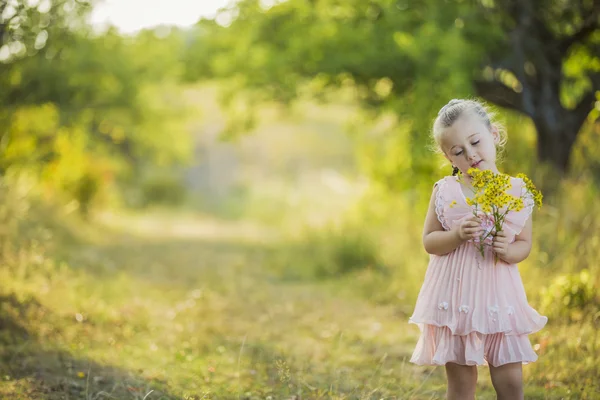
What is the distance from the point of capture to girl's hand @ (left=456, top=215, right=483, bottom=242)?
2.91 metres

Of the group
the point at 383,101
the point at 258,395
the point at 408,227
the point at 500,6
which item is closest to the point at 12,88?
the point at 383,101

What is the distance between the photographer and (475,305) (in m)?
3.01

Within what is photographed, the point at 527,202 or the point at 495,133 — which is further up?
the point at 495,133

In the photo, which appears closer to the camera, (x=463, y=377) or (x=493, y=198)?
(x=493, y=198)

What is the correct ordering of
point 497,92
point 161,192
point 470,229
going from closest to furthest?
1. point 470,229
2. point 497,92
3. point 161,192

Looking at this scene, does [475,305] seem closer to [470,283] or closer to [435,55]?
[470,283]

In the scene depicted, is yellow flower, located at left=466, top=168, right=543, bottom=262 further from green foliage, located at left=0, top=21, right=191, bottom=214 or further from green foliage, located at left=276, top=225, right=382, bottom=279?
green foliage, located at left=276, top=225, right=382, bottom=279

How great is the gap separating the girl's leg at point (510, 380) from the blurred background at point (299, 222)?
31.4 inches

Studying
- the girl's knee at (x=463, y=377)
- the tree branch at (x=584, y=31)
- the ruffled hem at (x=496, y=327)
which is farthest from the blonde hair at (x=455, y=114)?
the tree branch at (x=584, y=31)

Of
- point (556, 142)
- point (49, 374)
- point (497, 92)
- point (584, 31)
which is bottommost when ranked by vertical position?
point (49, 374)

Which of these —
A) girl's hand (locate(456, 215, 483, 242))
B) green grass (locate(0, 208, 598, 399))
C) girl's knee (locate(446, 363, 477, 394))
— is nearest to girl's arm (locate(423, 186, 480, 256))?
girl's hand (locate(456, 215, 483, 242))

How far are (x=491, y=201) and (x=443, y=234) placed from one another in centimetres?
27

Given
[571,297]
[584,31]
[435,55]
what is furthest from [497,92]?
[571,297]

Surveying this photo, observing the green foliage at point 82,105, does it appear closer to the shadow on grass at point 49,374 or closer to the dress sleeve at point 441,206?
the shadow on grass at point 49,374
